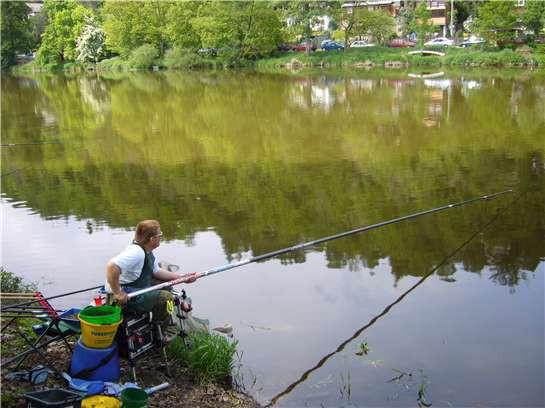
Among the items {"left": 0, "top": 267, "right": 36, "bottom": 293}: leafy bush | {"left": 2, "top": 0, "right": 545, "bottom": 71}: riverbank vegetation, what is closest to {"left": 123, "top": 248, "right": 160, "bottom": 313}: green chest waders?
{"left": 0, "top": 267, "right": 36, "bottom": 293}: leafy bush

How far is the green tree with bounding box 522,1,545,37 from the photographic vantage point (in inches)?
1757

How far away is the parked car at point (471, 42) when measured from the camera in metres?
49.0

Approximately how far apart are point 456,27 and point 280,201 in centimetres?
5716

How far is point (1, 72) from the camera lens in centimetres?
6159

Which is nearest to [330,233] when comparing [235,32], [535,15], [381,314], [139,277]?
[381,314]

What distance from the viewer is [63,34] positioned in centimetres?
6372

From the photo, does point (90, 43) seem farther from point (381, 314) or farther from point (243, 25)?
point (381, 314)

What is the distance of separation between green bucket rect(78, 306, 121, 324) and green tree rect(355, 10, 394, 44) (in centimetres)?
Answer: 5335

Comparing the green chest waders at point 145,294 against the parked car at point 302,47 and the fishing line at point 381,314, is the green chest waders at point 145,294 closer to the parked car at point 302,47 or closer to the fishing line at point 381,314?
the fishing line at point 381,314

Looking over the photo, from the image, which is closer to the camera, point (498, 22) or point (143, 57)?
point (498, 22)

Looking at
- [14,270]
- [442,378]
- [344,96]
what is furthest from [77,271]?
[344,96]

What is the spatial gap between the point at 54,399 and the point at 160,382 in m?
0.92

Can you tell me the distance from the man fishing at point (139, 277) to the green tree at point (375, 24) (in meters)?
52.9

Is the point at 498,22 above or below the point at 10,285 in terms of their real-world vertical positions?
above
